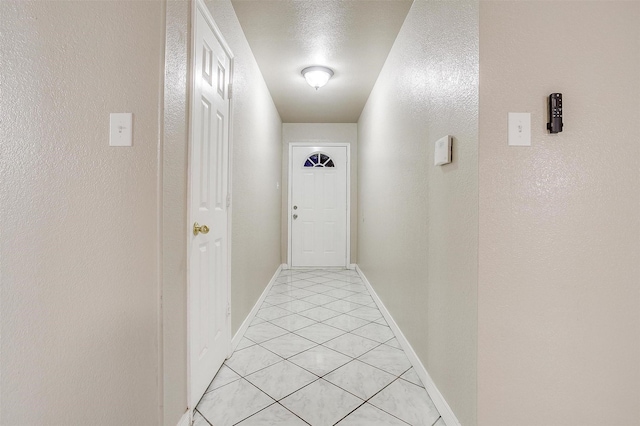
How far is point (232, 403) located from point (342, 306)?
1.78 meters

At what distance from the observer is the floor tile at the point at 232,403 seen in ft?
5.02

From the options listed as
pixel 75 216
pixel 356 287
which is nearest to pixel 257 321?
pixel 356 287

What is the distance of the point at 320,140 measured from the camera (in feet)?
17.4

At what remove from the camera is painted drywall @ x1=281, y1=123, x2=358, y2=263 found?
528cm

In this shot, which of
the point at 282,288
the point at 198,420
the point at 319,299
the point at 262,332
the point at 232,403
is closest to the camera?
the point at 198,420

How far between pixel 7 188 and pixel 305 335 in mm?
1975

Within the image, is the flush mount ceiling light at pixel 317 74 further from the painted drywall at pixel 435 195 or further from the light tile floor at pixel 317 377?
the light tile floor at pixel 317 377

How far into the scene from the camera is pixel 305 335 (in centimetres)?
250

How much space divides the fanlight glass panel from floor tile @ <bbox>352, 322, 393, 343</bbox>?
10.2ft

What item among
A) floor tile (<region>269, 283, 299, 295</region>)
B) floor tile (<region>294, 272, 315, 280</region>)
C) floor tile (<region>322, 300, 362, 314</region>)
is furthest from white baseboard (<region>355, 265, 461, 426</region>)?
floor tile (<region>294, 272, 315, 280</region>)

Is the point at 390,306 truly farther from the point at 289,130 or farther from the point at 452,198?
the point at 289,130

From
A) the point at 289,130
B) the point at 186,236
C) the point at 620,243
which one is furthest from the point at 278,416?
the point at 289,130

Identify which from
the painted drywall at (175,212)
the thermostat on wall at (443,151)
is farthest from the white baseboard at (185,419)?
the thermostat on wall at (443,151)

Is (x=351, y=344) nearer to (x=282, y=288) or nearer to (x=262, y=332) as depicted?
(x=262, y=332)
